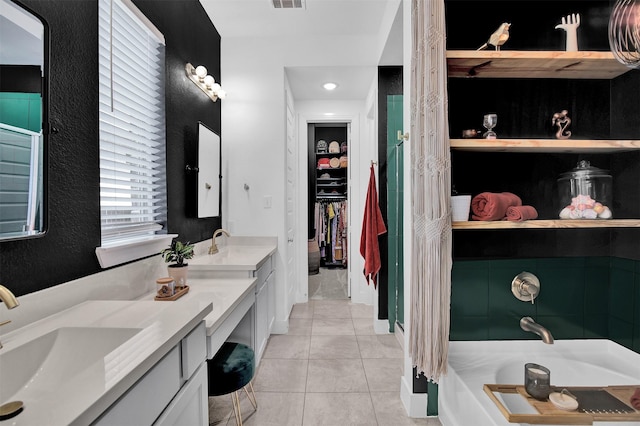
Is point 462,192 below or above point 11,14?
below

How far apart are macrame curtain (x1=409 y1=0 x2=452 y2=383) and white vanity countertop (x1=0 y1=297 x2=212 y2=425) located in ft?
3.34

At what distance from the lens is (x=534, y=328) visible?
162 centimetres

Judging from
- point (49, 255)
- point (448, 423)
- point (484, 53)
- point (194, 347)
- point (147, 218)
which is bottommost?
point (448, 423)

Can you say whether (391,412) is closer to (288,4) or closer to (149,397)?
(149,397)

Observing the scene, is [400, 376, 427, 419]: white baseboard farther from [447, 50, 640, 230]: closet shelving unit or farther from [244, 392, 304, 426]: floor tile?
[447, 50, 640, 230]: closet shelving unit

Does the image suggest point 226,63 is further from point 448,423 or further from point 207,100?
point 448,423

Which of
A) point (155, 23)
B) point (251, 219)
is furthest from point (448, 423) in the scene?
point (155, 23)

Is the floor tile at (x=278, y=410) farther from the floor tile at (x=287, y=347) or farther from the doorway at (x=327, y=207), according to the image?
the doorway at (x=327, y=207)

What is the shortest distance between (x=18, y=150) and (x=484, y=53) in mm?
1951

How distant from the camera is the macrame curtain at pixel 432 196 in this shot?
1.48 m

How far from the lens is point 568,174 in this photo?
1.68 m

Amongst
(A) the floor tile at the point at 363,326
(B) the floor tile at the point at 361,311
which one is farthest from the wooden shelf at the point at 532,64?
(B) the floor tile at the point at 361,311

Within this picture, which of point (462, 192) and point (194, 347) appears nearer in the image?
point (194, 347)

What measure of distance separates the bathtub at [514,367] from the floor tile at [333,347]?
0.97 meters
